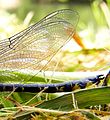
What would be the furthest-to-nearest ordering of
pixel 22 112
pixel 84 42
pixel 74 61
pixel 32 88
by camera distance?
pixel 84 42, pixel 74 61, pixel 32 88, pixel 22 112

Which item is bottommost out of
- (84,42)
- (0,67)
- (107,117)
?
(107,117)

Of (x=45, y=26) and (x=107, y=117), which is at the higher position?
(x=45, y=26)

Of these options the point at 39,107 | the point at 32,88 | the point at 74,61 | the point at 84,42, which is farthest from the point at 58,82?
the point at 84,42

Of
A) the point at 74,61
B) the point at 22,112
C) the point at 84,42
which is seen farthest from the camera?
the point at 84,42

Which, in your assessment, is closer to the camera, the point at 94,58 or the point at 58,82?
the point at 58,82

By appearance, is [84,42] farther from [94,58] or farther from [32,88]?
[32,88]
